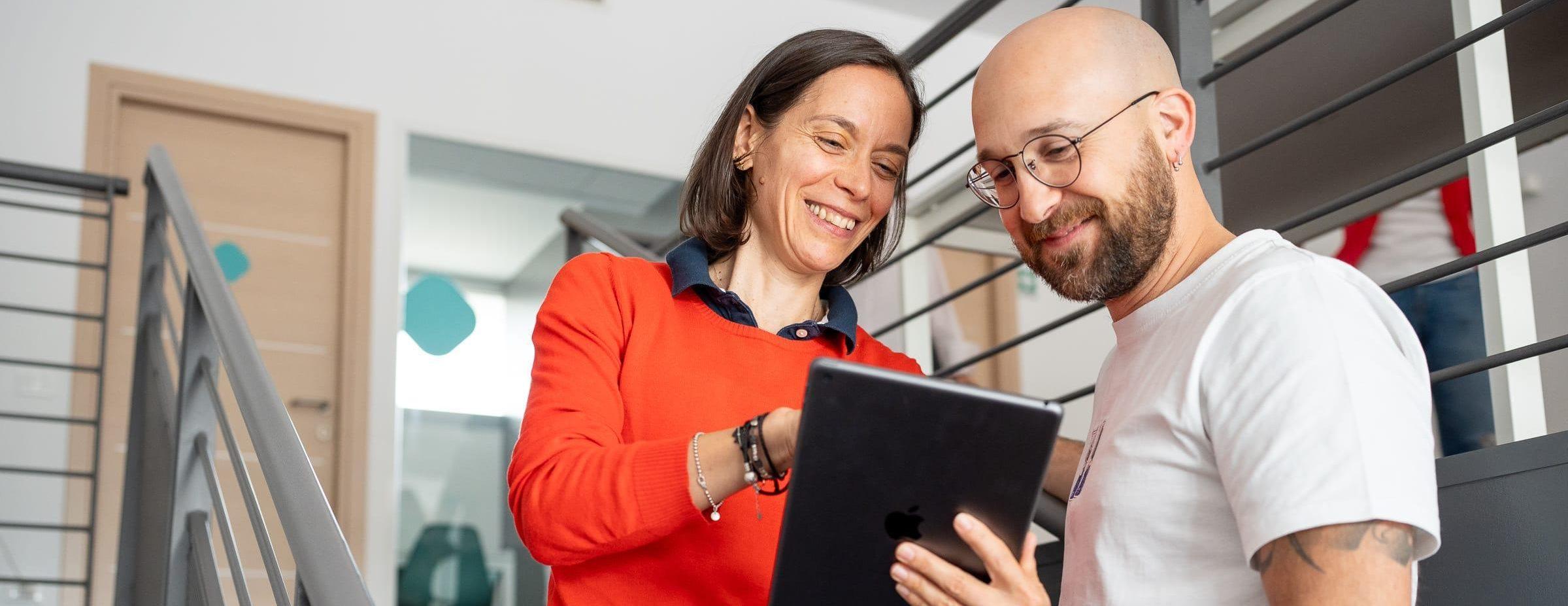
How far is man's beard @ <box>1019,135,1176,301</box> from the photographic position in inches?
51.1

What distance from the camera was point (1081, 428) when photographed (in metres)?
5.64

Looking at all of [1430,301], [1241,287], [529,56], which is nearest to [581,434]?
[1241,287]

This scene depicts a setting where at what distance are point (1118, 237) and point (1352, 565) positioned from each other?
1.45 ft

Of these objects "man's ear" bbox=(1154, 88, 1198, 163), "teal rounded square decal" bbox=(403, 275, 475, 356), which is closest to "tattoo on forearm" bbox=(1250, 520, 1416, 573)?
"man's ear" bbox=(1154, 88, 1198, 163)

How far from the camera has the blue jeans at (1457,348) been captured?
3.22 m

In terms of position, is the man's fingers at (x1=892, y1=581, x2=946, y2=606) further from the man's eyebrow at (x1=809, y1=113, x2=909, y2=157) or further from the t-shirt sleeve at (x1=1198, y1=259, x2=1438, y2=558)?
the man's eyebrow at (x1=809, y1=113, x2=909, y2=157)

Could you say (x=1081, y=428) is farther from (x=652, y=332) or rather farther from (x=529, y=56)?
(x=652, y=332)

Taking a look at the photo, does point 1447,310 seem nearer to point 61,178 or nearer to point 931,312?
point 931,312

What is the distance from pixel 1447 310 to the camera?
3.25 m

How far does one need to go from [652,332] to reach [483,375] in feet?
11.5

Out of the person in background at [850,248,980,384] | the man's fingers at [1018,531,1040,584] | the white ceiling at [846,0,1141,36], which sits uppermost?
the white ceiling at [846,0,1141,36]

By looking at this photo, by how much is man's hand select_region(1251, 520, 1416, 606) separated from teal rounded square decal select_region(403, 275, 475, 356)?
4132 millimetres

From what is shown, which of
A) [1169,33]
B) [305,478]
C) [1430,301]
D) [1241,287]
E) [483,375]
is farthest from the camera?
[483,375]

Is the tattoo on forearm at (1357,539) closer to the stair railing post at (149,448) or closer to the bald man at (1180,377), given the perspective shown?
the bald man at (1180,377)
